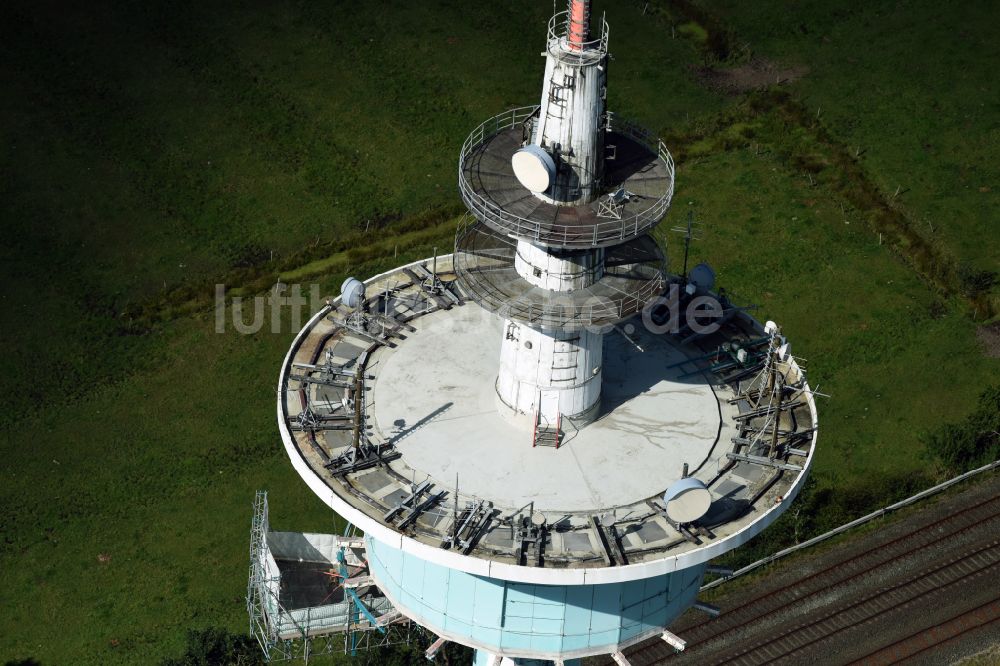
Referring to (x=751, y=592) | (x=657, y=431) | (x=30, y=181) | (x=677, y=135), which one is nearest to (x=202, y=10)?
(x=30, y=181)

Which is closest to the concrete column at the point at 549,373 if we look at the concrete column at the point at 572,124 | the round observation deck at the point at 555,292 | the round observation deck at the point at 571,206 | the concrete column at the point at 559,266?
the round observation deck at the point at 555,292

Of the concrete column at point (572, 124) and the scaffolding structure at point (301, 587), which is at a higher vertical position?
the concrete column at point (572, 124)

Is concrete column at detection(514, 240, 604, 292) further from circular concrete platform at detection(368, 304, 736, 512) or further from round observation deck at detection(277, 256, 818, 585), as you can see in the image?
round observation deck at detection(277, 256, 818, 585)

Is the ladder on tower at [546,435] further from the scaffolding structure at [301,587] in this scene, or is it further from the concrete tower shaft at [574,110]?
the scaffolding structure at [301,587]

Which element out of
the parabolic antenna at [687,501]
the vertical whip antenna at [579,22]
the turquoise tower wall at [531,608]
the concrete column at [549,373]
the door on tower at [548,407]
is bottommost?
the turquoise tower wall at [531,608]

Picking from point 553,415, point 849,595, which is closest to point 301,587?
point 553,415

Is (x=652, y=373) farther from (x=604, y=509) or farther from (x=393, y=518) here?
(x=393, y=518)
